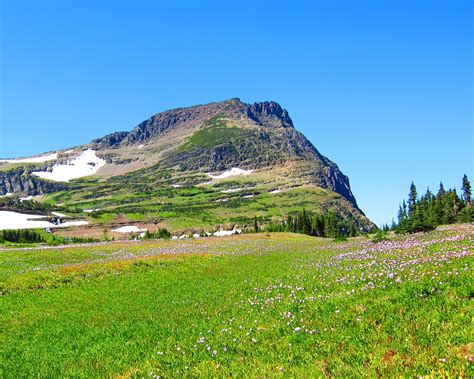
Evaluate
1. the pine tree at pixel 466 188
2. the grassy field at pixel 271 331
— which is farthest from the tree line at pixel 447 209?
the grassy field at pixel 271 331

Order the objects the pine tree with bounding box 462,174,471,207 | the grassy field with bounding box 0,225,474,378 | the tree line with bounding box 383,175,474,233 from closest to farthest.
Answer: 1. the grassy field with bounding box 0,225,474,378
2. the tree line with bounding box 383,175,474,233
3. the pine tree with bounding box 462,174,471,207

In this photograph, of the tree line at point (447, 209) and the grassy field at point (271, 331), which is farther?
the tree line at point (447, 209)

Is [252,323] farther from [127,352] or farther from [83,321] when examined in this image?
[83,321]

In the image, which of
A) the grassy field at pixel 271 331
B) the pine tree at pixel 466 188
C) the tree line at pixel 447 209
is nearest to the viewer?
the grassy field at pixel 271 331

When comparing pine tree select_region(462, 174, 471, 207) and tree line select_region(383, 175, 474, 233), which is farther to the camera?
pine tree select_region(462, 174, 471, 207)

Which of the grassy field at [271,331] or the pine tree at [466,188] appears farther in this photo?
the pine tree at [466,188]

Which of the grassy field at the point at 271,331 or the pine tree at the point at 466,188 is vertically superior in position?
the pine tree at the point at 466,188

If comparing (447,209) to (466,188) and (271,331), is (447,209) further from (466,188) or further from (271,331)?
(271,331)

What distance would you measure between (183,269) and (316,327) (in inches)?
1095

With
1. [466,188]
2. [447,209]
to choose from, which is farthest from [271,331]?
[466,188]

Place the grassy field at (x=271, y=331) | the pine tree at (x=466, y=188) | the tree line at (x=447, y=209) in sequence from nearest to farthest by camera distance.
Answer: the grassy field at (x=271, y=331) → the tree line at (x=447, y=209) → the pine tree at (x=466, y=188)

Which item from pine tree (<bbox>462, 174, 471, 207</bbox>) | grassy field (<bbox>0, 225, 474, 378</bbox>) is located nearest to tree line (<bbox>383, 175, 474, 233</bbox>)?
pine tree (<bbox>462, 174, 471, 207</bbox>)

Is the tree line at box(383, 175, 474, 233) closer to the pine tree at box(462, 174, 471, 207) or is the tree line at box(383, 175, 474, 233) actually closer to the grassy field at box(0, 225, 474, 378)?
the pine tree at box(462, 174, 471, 207)

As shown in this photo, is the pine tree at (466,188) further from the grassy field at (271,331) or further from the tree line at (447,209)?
the grassy field at (271,331)
